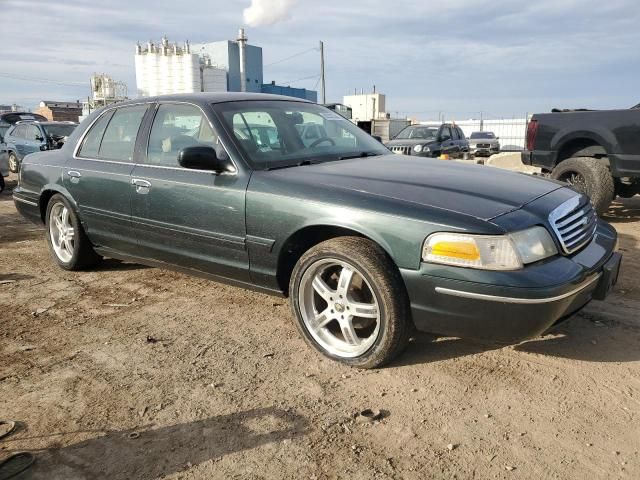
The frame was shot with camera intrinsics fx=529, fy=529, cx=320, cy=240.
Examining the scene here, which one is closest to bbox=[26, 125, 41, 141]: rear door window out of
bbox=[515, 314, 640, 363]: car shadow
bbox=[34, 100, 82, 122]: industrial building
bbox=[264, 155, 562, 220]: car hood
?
bbox=[264, 155, 562, 220]: car hood

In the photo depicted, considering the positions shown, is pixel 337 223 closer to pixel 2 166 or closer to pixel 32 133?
pixel 2 166

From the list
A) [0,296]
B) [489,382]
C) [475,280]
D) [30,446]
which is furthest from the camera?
[0,296]

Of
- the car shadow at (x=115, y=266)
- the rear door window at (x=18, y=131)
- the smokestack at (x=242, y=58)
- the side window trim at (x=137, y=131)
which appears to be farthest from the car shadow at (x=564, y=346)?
the smokestack at (x=242, y=58)

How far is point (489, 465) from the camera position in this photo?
2.17m

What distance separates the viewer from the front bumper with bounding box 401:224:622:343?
2.54m

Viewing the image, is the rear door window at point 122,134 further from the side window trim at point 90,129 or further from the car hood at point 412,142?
the car hood at point 412,142

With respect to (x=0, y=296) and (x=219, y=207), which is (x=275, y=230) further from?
(x=0, y=296)

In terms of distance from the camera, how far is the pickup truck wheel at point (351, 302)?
111 inches

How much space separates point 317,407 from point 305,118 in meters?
2.29

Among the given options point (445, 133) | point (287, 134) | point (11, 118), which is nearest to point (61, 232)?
point (287, 134)

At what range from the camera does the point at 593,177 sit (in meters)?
6.48

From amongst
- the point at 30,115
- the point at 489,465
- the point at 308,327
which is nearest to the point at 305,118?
the point at 308,327

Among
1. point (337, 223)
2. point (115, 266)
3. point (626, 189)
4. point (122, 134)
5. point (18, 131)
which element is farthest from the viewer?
point (18, 131)

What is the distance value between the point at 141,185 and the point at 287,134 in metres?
1.16
